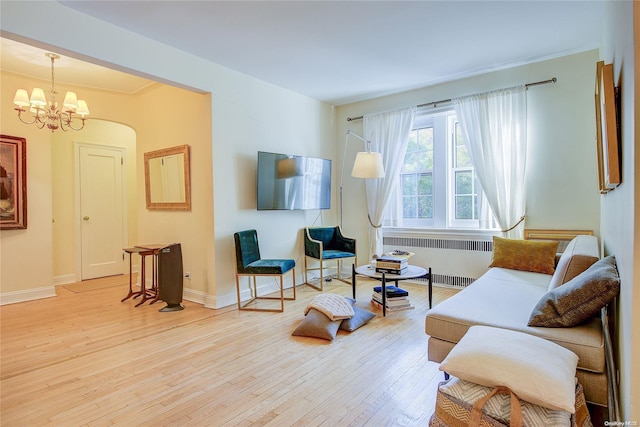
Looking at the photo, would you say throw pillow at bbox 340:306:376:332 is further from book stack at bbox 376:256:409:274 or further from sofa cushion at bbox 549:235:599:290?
sofa cushion at bbox 549:235:599:290

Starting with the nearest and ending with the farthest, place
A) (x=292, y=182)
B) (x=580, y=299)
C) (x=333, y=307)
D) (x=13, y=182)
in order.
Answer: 1. (x=580, y=299)
2. (x=333, y=307)
3. (x=13, y=182)
4. (x=292, y=182)

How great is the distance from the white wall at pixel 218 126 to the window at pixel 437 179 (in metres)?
A: 1.41

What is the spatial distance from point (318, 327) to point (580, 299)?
6.10 ft

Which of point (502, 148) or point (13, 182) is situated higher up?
point (502, 148)

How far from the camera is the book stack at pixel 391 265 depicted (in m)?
3.43

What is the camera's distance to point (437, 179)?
4574 millimetres

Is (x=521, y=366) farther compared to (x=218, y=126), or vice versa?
(x=218, y=126)

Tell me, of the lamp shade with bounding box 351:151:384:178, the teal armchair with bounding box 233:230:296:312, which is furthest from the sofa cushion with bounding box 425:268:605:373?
the teal armchair with bounding box 233:230:296:312

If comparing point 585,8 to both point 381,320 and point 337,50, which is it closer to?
point 337,50

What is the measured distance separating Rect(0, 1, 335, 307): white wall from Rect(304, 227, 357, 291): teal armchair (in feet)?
0.65

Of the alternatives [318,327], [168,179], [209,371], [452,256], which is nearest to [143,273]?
[168,179]

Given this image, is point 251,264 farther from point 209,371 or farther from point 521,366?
point 521,366

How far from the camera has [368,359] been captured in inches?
97.4

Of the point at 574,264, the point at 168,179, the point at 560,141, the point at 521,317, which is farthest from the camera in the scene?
the point at 168,179
